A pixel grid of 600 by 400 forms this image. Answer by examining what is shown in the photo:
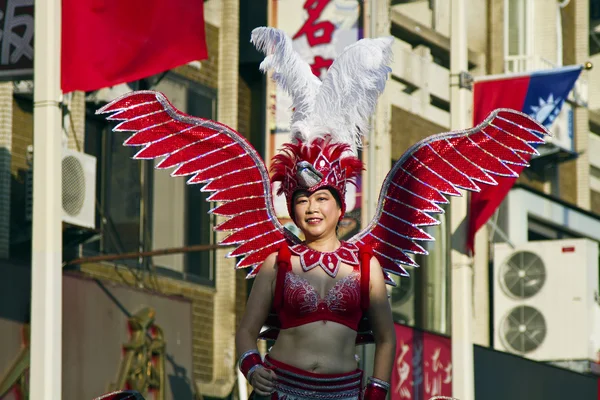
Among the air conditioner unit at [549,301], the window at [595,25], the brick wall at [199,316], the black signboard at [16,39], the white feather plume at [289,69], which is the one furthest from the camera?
the window at [595,25]

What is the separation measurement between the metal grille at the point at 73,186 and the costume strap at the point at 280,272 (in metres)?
9.64

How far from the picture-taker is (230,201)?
851 centimetres

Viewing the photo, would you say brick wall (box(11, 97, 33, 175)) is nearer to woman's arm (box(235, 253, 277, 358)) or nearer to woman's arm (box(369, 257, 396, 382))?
woman's arm (box(235, 253, 277, 358))

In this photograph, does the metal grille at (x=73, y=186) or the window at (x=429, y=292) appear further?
the window at (x=429, y=292)

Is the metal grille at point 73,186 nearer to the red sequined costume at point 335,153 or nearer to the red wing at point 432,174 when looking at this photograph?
the red sequined costume at point 335,153

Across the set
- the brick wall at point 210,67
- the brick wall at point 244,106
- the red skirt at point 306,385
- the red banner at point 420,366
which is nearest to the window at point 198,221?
the brick wall at point 210,67

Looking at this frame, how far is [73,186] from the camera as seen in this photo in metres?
17.6

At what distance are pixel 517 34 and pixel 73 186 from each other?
15.8 m

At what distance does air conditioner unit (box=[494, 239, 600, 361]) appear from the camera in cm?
2803

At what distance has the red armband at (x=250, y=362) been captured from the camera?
7.77 meters

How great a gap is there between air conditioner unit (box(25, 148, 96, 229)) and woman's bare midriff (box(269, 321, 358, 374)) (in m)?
9.70

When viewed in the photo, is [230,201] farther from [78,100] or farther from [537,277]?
[537,277]

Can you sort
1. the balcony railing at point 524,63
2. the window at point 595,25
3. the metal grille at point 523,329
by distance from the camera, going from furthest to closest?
the window at point 595,25 < the balcony railing at point 524,63 < the metal grille at point 523,329

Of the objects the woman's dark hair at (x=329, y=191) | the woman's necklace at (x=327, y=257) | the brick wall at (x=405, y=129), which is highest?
the brick wall at (x=405, y=129)
